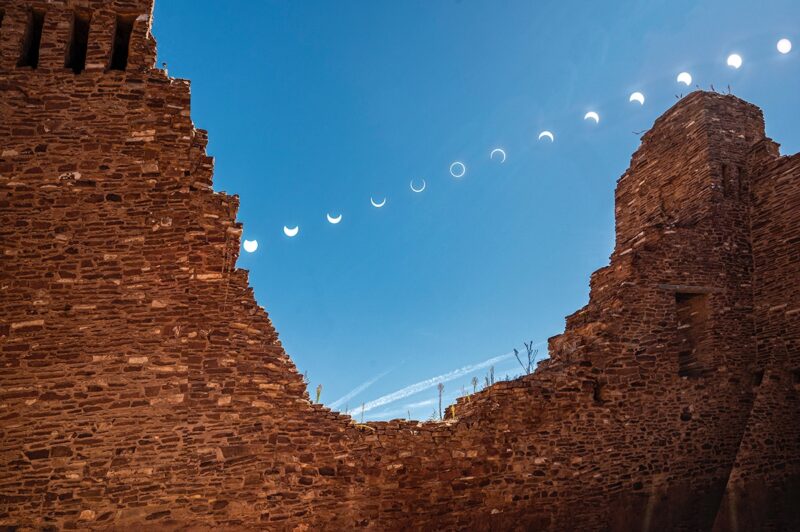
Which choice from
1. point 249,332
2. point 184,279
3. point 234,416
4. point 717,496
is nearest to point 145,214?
point 184,279

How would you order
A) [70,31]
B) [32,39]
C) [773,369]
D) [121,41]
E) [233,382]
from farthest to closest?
[773,369]
[121,41]
[32,39]
[70,31]
[233,382]

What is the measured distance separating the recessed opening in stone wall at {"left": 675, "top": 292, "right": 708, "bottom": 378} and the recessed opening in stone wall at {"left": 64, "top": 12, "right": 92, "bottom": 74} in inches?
545

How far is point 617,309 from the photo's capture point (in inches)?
480

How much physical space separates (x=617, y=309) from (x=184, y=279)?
8828mm

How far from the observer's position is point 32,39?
10.8m

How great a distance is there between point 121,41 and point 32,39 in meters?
1.56

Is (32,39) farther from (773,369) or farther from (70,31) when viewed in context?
(773,369)

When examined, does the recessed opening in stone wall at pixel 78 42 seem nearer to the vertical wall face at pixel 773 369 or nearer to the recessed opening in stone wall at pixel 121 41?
the recessed opening in stone wall at pixel 121 41

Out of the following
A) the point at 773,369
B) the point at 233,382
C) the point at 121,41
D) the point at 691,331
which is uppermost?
the point at 121,41

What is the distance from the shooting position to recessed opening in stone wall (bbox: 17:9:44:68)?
10.5 m

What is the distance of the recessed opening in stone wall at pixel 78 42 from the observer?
10.9 m

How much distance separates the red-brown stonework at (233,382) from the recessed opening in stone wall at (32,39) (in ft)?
0.23

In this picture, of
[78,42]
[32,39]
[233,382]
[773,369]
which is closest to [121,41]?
[78,42]

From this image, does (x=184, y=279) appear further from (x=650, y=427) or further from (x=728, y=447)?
(x=728, y=447)
